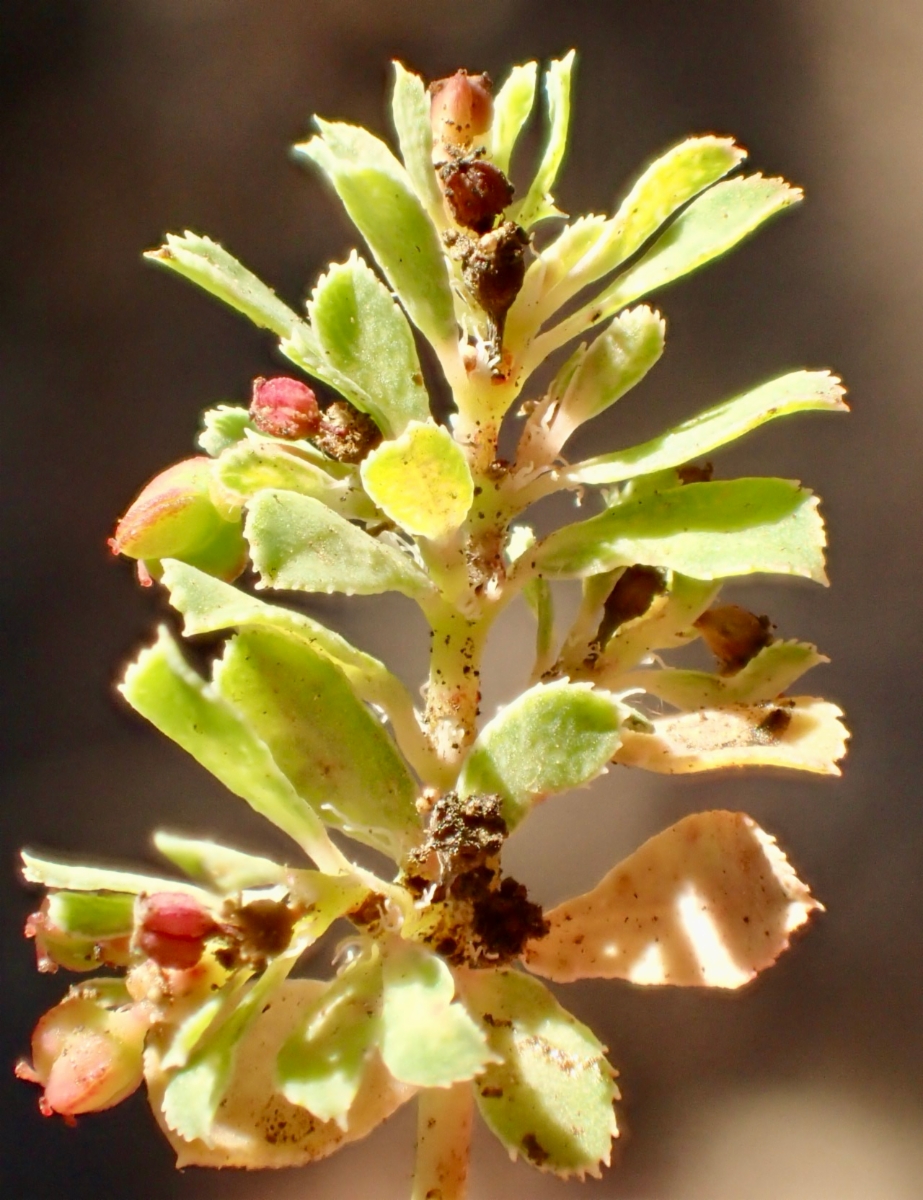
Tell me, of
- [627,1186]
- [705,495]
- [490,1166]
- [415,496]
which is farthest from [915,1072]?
[415,496]

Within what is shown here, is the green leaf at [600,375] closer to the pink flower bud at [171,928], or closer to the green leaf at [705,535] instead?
the green leaf at [705,535]

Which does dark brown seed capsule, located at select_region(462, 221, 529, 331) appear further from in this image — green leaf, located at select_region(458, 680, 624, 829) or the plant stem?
the plant stem

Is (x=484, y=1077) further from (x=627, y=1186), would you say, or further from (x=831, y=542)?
(x=831, y=542)

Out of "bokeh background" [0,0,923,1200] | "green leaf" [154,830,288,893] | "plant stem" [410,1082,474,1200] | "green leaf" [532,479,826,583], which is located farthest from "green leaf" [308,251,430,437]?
"bokeh background" [0,0,923,1200]

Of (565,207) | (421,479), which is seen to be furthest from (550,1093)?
(565,207)

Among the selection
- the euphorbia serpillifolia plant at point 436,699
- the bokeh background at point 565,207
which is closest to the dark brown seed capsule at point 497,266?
the euphorbia serpillifolia plant at point 436,699
